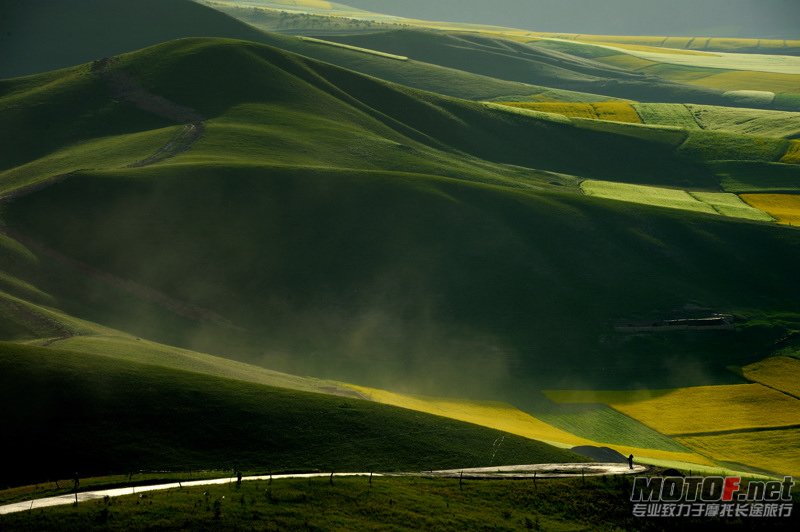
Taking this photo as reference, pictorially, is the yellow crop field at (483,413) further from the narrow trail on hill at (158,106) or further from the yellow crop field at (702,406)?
the narrow trail on hill at (158,106)

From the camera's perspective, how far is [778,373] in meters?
95.6

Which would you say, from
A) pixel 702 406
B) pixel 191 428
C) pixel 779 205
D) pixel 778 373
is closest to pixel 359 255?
pixel 702 406

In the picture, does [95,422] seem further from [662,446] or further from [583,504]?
Result: [662,446]

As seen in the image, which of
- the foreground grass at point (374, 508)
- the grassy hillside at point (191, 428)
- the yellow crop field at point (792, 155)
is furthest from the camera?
the yellow crop field at point (792, 155)

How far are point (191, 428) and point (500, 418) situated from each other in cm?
3397

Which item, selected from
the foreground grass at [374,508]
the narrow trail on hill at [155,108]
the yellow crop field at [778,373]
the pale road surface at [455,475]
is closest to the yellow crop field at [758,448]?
the yellow crop field at [778,373]

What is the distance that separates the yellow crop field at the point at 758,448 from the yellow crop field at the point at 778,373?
12445mm

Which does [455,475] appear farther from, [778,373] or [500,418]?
[778,373]

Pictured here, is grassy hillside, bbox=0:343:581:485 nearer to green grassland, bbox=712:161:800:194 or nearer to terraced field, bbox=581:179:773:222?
terraced field, bbox=581:179:773:222

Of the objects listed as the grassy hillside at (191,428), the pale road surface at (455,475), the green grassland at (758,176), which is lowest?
the pale road surface at (455,475)

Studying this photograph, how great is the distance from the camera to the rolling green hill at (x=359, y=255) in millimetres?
94500

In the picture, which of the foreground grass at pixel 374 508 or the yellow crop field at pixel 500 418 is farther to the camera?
the yellow crop field at pixel 500 418

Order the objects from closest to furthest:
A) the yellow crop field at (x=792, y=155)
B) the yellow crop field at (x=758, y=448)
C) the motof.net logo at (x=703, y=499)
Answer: the motof.net logo at (x=703, y=499), the yellow crop field at (x=758, y=448), the yellow crop field at (x=792, y=155)

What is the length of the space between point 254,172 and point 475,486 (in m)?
77.1
